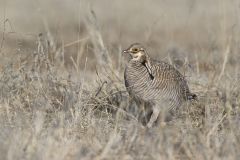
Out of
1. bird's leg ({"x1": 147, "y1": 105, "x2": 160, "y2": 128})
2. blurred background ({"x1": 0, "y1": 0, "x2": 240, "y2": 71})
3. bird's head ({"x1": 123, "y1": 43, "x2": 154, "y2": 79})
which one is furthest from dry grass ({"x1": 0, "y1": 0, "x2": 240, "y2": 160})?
blurred background ({"x1": 0, "y1": 0, "x2": 240, "y2": 71})

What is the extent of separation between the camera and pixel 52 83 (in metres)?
7.23

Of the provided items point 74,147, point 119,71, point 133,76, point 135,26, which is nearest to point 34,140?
point 74,147

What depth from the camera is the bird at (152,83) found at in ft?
22.2

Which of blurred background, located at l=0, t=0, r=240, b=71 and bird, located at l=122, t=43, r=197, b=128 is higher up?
bird, located at l=122, t=43, r=197, b=128

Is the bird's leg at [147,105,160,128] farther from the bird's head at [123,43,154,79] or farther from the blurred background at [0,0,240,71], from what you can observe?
the blurred background at [0,0,240,71]

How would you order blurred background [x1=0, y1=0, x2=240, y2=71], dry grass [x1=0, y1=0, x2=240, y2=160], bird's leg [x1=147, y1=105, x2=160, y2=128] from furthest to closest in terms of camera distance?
blurred background [x1=0, y1=0, x2=240, y2=71], bird's leg [x1=147, y1=105, x2=160, y2=128], dry grass [x1=0, y1=0, x2=240, y2=160]

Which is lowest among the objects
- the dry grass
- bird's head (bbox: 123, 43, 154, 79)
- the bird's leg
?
the bird's leg

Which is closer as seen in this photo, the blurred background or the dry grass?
the dry grass

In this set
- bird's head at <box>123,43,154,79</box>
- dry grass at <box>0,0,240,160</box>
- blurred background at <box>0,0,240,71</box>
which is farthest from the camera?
→ blurred background at <box>0,0,240,71</box>

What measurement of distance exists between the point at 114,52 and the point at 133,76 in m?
3.07

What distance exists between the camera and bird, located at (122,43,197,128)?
22.2ft

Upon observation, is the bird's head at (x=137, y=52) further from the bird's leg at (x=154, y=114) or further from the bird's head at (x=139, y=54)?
the bird's leg at (x=154, y=114)

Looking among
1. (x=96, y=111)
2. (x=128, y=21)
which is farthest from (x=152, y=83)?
(x=128, y=21)

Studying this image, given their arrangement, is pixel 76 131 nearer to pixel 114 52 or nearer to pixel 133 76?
pixel 133 76
